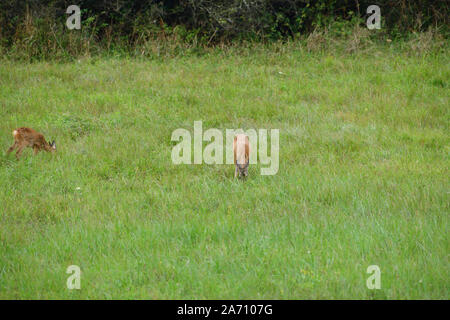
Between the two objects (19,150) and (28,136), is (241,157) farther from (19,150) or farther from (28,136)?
(19,150)

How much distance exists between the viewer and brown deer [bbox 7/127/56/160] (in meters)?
8.60

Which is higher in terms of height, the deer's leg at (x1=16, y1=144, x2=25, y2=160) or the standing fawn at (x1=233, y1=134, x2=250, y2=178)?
the deer's leg at (x1=16, y1=144, x2=25, y2=160)

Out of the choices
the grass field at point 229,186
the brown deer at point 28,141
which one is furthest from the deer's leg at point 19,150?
the grass field at point 229,186

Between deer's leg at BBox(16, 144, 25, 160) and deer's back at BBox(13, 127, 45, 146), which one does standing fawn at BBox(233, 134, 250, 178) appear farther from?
deer's leg at BBox(16, 144, 25, 160)

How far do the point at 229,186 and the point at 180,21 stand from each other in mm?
10949

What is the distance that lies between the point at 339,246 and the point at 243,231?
45.1 inches

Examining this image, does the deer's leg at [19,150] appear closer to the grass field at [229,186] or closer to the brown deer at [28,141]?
the brown deer at [28,141]

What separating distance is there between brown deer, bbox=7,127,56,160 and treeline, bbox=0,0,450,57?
6.67 meters

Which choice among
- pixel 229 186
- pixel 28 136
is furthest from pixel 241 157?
pixel 28 136

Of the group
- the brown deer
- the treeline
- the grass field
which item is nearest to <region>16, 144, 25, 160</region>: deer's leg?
the brown deer

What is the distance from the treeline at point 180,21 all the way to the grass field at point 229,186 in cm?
163

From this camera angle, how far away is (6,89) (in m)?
12.1

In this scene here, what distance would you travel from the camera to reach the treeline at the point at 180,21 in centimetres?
1508
